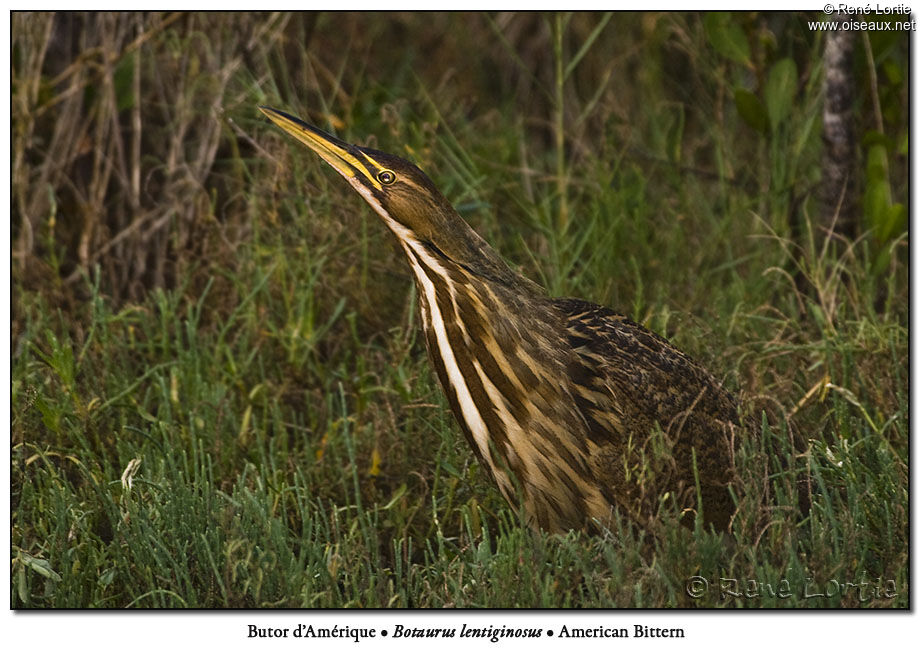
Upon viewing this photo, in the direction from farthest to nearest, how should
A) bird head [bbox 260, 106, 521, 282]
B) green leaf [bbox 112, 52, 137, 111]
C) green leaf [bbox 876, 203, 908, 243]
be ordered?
green leaf [bbox 112, 52, 137, 111], green leaf [bbox 876, 203, 908, 243], bird head [bbox 260, 106, 521, 282]

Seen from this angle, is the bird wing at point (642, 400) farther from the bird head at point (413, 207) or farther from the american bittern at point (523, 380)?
the bird head at point (413, 207)

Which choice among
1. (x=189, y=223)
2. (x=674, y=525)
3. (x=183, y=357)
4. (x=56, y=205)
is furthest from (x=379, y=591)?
(x=56, y=205)

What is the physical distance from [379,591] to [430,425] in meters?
0.66

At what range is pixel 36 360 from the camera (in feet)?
12.8

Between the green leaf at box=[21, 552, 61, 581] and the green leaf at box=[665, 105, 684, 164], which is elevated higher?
the green leaf at box=[665, 105, 684, 164]

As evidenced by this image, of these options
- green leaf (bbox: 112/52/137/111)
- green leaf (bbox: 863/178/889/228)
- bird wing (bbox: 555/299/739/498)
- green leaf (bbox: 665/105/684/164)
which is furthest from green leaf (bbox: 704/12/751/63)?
green leaf (bbox: 112/52/137/111)

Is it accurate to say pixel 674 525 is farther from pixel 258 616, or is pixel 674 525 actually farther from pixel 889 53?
pixel 889 53

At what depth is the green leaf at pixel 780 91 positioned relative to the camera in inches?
160

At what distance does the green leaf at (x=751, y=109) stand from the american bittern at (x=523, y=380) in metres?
1.54

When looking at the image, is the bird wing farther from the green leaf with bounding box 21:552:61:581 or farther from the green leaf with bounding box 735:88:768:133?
the green leaf with bounding box 735:88:768:133

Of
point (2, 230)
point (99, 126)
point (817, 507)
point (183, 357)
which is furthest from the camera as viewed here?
point (99, 126)

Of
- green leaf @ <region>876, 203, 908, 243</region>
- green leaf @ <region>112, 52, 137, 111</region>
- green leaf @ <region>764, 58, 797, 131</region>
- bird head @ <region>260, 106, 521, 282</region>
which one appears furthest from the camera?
green leaf @ <region>112, 52, 137, 111</region>

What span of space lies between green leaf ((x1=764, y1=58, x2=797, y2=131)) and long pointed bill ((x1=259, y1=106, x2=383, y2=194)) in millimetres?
1781

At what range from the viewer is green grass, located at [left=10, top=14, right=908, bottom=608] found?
2.79m
